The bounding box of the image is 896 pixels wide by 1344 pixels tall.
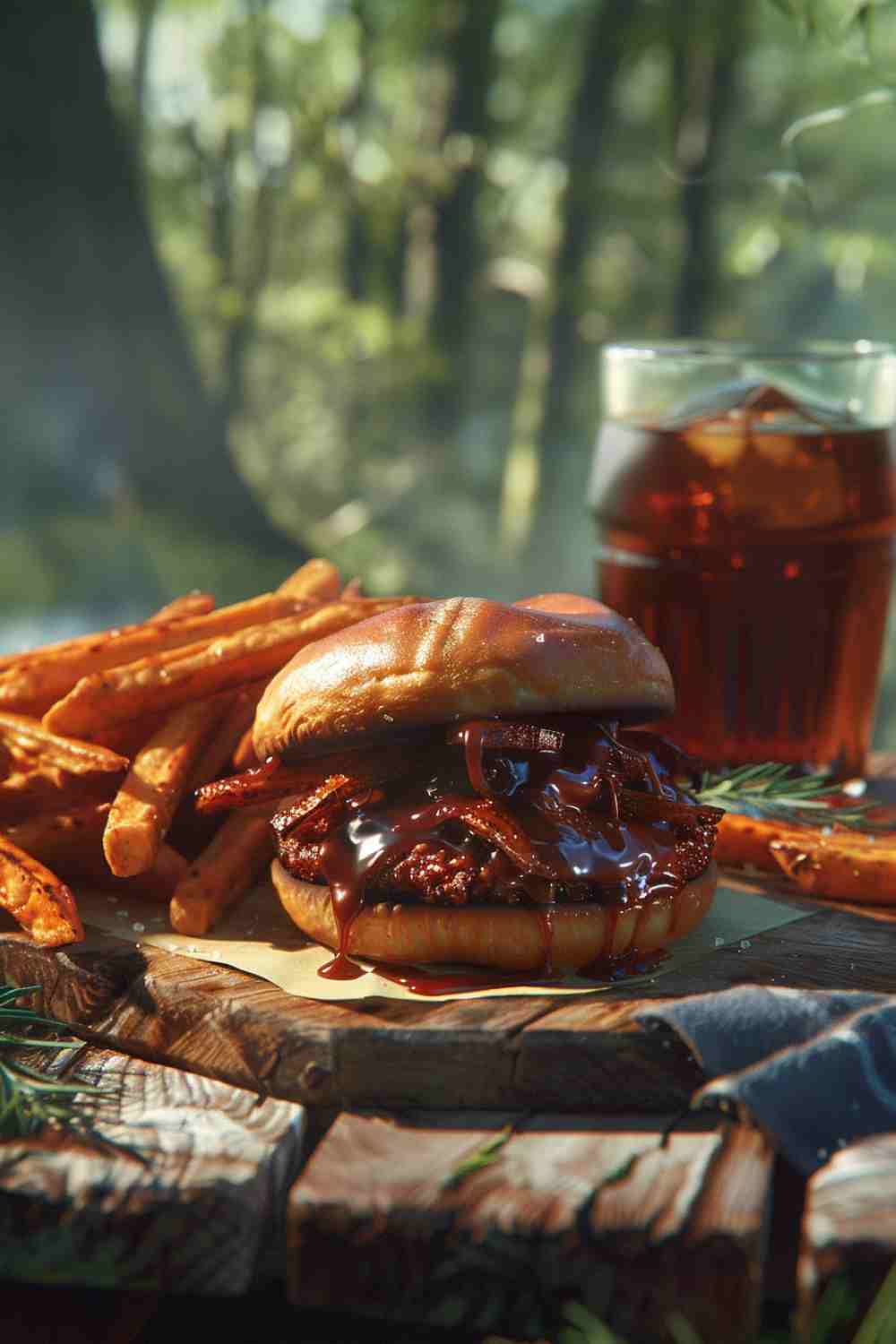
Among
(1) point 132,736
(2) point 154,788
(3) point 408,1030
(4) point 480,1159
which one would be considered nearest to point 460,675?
(3) point 408,1030

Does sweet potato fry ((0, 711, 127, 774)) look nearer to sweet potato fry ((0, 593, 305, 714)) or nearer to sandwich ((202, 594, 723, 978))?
sweet potato fry ((0, 593, 305, 714))

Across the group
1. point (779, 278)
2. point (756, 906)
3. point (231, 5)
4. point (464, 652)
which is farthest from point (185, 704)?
point (779, 278)

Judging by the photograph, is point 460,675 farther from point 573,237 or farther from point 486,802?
point 573,237

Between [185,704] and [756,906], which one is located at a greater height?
[185,704]

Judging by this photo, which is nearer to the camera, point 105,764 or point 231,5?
point 105,764

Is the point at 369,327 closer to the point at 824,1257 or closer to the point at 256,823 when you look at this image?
the point at 256,823

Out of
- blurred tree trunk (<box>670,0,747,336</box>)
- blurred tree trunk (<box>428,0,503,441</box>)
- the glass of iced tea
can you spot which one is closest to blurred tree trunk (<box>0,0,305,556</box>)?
blurred tree trunk (<box>428,0,503,441</box>)

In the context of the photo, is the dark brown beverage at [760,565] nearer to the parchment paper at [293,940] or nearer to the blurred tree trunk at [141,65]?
the parchment paper at [293,940]
